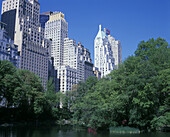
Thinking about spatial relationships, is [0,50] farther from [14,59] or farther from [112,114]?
[112,114]

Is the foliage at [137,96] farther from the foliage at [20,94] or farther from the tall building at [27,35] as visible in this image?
the tall building at [27,35]

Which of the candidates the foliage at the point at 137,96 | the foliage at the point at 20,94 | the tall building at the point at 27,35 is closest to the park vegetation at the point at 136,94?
the foliage at the point at 137,96

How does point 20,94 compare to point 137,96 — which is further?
point 20,94

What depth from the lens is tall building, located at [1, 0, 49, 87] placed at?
5733 inches

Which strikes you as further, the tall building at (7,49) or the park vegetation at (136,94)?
the tall building at (7,49)

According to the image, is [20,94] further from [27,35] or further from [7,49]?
[27,35]

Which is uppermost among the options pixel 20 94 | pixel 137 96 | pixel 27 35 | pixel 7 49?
pixel 27 35

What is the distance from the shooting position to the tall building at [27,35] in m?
146

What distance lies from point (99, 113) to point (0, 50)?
315ft

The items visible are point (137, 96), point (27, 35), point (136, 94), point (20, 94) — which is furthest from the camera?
point (27, 35)

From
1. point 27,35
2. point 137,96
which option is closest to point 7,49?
point 27,35

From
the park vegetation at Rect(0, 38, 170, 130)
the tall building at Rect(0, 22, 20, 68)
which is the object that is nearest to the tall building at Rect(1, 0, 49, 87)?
the tall building at Rect(0, 22, 20, 68)

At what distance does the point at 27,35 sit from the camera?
5915 inches

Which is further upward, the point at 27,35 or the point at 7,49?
the point at 27,35
